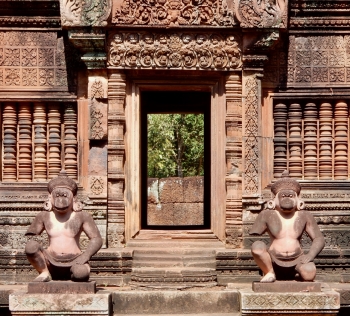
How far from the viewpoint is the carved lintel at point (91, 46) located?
11.9 meters

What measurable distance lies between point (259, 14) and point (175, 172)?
2140 cm

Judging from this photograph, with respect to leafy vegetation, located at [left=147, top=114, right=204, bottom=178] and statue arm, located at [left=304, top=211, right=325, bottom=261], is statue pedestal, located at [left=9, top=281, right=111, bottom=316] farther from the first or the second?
leafy vegetation, located at [left=147, top=114, right=204, bottom=178]

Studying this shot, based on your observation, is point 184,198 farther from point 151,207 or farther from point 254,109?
point 254,109

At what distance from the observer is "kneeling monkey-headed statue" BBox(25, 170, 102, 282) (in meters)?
10.2

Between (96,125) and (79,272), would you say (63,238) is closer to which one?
(79,272)

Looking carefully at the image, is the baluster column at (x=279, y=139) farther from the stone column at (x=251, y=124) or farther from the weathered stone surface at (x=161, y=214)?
the weathered stone surface at (x=161, y=214)

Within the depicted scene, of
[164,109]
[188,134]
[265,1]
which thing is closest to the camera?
[265,1]

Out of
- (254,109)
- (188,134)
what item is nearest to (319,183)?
(254,109)

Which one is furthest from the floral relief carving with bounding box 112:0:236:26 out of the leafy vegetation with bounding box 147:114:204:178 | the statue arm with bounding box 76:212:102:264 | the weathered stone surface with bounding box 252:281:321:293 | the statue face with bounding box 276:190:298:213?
the leafy vegetation with bounding box 147:114:204:178

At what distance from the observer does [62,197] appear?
406 inches

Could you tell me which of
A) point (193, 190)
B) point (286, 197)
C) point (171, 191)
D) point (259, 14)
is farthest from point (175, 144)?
point (286, 197)

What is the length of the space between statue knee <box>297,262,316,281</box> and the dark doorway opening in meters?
4.46

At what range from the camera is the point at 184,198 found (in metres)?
24.1

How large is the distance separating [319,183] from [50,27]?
4190 millimetres
